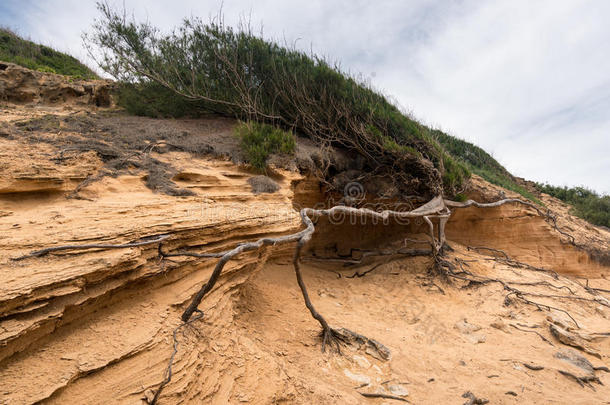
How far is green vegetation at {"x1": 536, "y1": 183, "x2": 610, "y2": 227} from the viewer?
11109 mm

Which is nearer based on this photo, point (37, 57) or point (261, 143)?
point (261, 143)

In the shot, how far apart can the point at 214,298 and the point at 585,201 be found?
16.0m

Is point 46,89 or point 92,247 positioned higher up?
point 46,89

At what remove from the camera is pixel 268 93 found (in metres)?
6.96

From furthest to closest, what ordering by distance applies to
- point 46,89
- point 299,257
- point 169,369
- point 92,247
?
point 46,89 → point 299,257 → point 92,247 → point 169,369

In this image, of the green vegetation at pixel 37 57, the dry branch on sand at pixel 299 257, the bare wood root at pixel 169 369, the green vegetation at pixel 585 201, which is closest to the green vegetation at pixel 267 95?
the dry branch on sand at pixel 299 257

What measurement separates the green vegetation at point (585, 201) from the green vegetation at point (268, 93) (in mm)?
8397

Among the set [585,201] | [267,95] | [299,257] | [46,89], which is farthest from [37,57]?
[585,201]

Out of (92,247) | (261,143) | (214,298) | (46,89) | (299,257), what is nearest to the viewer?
(92,247)

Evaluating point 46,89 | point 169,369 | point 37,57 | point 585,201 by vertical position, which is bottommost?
point 169,369

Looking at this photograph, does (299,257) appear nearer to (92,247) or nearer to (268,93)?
(92,247)

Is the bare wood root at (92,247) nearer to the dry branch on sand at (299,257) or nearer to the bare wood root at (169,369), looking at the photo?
the dry branch on sand at (299,257)

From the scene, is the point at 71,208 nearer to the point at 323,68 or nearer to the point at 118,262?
the point at 118,262

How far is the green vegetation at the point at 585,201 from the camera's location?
11.1 meters
